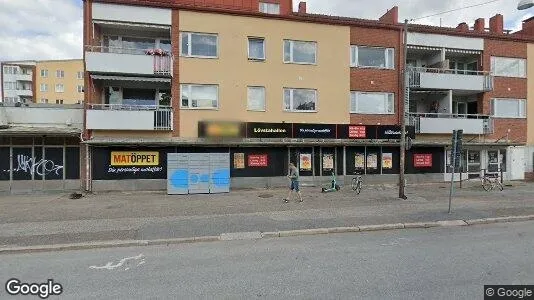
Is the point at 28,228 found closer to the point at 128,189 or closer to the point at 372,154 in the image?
the point at 128,189

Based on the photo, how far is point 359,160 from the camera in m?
18.2

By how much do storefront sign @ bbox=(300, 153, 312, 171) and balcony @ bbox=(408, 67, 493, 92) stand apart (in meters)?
7.14

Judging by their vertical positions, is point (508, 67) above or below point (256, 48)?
below

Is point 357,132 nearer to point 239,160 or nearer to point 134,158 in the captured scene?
point 239,160

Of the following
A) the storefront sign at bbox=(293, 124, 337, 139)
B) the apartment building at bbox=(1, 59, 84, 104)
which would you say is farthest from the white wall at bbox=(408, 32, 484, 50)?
the apartment building at bbox=(1, 59, 84, 104)

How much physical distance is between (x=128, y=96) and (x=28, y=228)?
32.6ft

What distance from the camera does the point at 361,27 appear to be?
18.6 meters

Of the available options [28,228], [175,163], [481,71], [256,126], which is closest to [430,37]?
[481,71]

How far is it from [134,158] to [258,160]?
5.77m

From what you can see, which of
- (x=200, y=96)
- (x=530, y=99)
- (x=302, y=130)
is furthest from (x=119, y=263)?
(x=530, y=99)

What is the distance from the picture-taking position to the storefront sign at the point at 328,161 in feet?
58.6

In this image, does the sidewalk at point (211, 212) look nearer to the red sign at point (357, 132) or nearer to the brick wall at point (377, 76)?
the red sign at point (357, 132)

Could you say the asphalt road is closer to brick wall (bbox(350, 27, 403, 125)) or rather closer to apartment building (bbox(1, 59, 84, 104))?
brick wall (bbox(350, 27, 403, 125))

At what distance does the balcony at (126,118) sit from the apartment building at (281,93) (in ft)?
0.15
